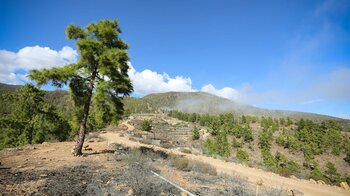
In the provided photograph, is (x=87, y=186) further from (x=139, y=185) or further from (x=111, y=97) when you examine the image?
(x=111, y=97)

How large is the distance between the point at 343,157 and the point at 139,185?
74.3 metres

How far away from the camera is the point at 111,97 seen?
1358cm

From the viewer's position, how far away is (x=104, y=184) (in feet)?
26.2

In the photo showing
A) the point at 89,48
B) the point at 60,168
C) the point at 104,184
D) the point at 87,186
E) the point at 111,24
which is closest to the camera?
the point at 87,186

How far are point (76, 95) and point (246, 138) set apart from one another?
6720 cm

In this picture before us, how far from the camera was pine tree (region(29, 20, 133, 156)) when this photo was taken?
41.7ft

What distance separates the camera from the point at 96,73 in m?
13.8

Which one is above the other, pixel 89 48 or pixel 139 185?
pixel 89 48

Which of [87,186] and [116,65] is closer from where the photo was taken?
[87,186]

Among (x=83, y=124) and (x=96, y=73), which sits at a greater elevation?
(x=96, y=73)

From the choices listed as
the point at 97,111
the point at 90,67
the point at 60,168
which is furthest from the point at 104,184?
the point at 90,67

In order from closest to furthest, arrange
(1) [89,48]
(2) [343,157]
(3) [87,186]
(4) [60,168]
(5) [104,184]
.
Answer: (3) [87,186]
(5) [104,184]
(4) [60,168]
(1) [89,48]
(2) [343,157]

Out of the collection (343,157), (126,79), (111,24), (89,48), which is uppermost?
(111,24)

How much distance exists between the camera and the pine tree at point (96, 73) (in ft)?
41.7
